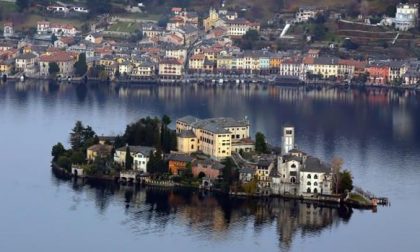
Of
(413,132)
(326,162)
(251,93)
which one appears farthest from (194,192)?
(251,93)

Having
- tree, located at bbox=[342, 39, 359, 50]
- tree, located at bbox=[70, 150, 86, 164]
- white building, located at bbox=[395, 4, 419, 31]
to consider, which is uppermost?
white building, located at bbox=[395, 4, 419, 31]

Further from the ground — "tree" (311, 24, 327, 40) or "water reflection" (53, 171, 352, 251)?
"tree" (311, 24, 327, 40)

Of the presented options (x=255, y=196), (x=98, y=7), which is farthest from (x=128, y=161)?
(x=98, y=7)

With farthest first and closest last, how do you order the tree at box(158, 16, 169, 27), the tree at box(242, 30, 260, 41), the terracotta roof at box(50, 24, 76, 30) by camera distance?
the tree at box(158, 16, 169, 27) < the terracotta roof at box(50, 24, 76, 30) < the tree at box(242, 30, 260, 41)

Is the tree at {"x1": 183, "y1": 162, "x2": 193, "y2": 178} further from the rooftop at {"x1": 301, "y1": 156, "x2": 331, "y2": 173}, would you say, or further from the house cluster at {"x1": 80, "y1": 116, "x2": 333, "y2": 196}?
the rooftop at {"x1": 301, "y1": 156, "x2": 331, "y2": 173}

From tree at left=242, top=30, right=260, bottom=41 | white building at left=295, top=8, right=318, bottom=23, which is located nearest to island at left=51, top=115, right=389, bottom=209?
tree at left=242, top=30, right=260, bottom=41

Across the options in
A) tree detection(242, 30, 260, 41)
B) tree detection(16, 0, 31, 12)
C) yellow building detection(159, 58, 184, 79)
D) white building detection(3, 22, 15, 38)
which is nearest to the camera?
yellow building detection(159, 58, 184, 79)

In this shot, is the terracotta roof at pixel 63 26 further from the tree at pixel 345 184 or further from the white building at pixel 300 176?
the tree at pixel 345 184

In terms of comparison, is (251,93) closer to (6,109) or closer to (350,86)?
(350,86)

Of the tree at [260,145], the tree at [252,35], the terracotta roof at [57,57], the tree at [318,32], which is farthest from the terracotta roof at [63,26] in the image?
the tree at [260,145]
